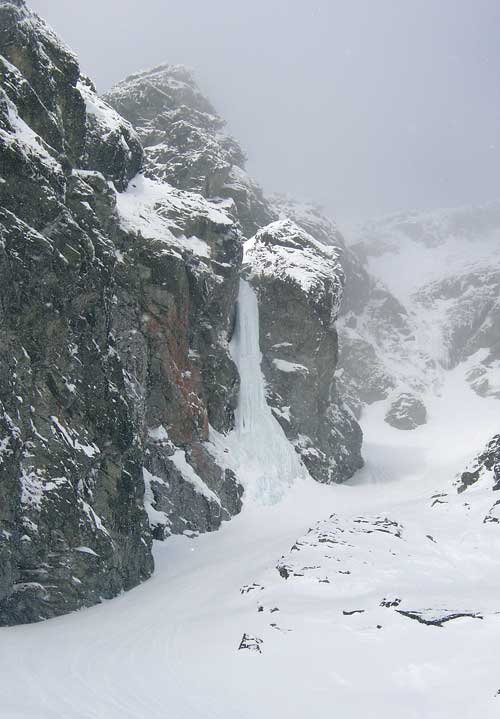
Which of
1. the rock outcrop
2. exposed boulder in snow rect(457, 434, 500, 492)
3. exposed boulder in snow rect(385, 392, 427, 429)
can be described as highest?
the rock outcrop

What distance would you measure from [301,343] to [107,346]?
83.6ft

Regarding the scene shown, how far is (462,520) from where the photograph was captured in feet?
87.5

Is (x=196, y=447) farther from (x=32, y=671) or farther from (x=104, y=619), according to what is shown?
(x=32, y=671)

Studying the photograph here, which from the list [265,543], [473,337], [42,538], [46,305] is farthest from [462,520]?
[473,337]

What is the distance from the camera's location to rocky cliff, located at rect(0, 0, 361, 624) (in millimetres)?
20375

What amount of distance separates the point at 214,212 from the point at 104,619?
28.7 metres

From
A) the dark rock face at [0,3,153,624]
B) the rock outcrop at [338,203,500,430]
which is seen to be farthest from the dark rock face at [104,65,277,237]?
the dark rock face at [0,3,153,624]

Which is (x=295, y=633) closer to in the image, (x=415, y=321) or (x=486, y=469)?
(x=486, y=469)

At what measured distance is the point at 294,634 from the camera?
15344 millimetres

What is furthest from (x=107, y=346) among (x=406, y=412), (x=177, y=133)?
(x=406, y=412)

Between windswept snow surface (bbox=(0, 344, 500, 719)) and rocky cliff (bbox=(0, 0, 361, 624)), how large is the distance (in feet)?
6.89

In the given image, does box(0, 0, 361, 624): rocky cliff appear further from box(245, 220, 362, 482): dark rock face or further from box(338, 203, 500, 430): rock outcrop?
box(338, 203, 500, 430): rock outcrop

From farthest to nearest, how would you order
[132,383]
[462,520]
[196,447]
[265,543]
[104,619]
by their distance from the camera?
[196,447], [265,543], [132,383], [462,520], [104,619]

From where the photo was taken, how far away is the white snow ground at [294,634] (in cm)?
1167
